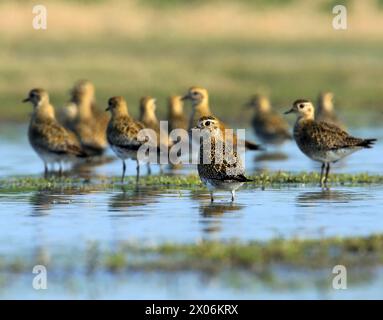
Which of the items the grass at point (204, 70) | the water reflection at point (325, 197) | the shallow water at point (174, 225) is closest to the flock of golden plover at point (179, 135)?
the shallow water at point (174, 225)

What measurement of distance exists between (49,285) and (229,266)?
6.52 ft

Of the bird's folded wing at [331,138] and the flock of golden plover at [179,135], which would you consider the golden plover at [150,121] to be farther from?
the bird's folded wing at [331,138]

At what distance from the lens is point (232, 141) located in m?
22.2

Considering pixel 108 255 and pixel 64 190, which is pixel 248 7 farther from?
pixel 108 255

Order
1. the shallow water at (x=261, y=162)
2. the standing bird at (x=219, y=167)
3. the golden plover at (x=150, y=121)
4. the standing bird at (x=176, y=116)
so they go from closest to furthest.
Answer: the standing bird at (x=219, y=167), the golden plover at (x=150, y=121), the shallow water at (x=261, y=162), the standing bird at (x=176, y=116)

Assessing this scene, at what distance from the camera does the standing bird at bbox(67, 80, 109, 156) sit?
2752cm

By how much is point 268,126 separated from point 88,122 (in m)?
5.07

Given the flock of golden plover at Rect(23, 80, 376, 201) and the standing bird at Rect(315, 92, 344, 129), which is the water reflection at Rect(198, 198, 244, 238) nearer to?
the flock of golden plover at Rect(23, 80, 376, 201)

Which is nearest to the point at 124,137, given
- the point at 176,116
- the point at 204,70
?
the point at 176,116

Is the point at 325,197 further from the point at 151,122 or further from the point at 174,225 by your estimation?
the point at 151,122

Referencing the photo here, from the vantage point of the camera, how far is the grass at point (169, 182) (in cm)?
2022

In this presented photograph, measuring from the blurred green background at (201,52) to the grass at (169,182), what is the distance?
16000mm

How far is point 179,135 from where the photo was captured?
25.1 meters

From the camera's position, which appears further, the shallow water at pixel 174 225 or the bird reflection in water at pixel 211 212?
the bird reflection in water at pixel 211 212
